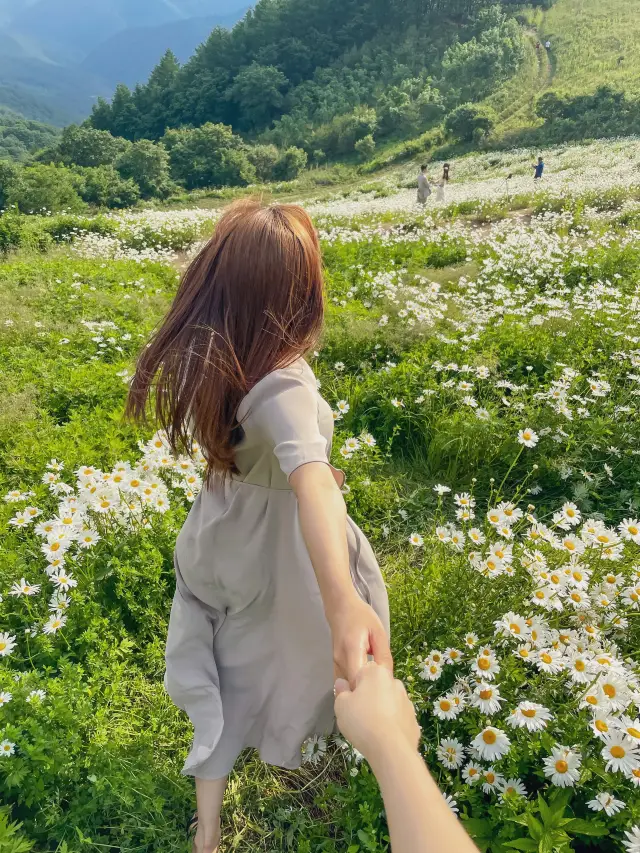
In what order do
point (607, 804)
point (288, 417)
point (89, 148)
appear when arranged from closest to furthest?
point (288, 417) → point (607, 804) → point (89, 148)

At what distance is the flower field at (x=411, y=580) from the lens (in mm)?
1657

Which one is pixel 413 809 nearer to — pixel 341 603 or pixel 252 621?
pixel 341 603

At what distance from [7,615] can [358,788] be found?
169 centimetres

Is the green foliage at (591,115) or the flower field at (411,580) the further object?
the green foliage at (591,115)

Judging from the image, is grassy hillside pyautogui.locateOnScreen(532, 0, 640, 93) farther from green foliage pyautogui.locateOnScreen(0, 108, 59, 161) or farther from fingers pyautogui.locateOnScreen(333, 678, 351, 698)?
green foliage pyautogui.locateOnScreen(0, 108, 59, 161)

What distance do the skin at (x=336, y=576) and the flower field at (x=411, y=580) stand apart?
108 cm

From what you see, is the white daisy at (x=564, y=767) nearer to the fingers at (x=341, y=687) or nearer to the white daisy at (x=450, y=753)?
the white daisy at (x=450, y=753)

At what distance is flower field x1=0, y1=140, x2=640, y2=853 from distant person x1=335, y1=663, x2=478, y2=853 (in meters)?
1.08

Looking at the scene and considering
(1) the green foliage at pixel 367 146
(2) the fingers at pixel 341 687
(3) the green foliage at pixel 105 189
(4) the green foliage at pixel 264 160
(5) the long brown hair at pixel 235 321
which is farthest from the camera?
(4) the green foliage at pixel 264 160

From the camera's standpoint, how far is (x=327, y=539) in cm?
100

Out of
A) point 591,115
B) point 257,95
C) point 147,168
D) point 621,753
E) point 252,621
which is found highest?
point 257,95

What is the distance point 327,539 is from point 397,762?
1.40 ft

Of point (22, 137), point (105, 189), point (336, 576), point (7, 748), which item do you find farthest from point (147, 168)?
point (22, 137)

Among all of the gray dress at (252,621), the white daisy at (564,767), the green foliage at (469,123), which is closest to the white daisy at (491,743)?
the white daisy at (564,767)
